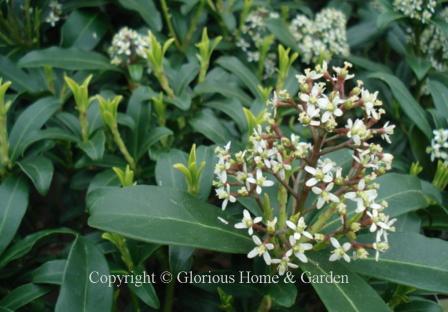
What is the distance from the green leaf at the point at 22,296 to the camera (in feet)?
5.54

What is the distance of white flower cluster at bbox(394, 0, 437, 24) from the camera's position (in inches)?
93.8

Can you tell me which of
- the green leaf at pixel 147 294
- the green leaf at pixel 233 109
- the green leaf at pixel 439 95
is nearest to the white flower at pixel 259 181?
the green leaf at pixel 147 294

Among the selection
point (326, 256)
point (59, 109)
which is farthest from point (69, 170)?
point (326, 256)

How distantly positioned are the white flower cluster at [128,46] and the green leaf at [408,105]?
95 cm

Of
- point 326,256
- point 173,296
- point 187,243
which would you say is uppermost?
point 187,243

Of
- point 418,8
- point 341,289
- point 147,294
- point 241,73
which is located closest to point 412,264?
point 341,289

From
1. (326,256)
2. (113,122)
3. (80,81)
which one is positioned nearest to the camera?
(326,256)

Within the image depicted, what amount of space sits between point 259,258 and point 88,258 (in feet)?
1.78

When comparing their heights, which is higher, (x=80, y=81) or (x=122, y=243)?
(x=80, y=81)

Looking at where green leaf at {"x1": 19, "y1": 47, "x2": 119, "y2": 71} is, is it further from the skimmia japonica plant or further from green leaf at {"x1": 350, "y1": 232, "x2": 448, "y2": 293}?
green leaf at {"x1": 350, "y1": 232, "x2": 448, "y2": 293}

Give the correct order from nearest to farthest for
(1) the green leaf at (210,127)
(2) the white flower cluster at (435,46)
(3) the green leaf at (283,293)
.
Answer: (3) the green leaf at (283,293)
(1) the green leaf at (210,127)
(2) the white flower cluster at (435,46)

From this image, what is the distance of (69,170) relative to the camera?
7.22ft

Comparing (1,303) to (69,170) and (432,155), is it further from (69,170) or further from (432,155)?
(432,155)

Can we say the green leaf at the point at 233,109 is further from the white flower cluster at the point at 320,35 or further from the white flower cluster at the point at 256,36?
the white flower cluster at the point at 320,35
